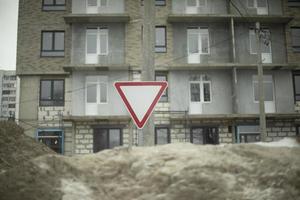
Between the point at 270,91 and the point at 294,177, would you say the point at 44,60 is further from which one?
the point at 294,177

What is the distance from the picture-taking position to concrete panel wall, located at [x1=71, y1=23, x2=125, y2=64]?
24.2 meters

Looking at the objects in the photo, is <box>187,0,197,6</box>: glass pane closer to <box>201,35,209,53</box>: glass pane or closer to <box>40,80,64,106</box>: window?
<box>201,35,209,53</box>: glass pane

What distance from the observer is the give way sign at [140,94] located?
4230mm

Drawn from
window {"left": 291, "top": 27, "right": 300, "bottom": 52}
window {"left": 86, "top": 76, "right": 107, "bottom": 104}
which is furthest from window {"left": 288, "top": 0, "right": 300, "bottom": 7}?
window {"left": 86, "top": 76, "right": 107, "bottom": 104}

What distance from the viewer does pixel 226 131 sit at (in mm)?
23719

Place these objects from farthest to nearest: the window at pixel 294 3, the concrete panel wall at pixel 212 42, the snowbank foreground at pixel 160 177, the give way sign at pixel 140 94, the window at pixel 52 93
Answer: the window at pixel 294 3 < the concrete panel wall at pixel 212 42 < the window at pixel 52 93 < the give way sign at pixel 140 94 < the snowbank foreground at pixel 160 177

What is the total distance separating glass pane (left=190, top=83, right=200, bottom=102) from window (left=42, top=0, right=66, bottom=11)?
10.0 meters

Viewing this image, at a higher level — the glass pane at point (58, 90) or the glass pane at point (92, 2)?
the glass pane at point (92, 2)

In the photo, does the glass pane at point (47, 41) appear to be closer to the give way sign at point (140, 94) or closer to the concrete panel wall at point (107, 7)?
the concrete panel wall at point (107, 7)

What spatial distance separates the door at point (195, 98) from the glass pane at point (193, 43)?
214 cm

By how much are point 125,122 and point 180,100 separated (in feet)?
12.3

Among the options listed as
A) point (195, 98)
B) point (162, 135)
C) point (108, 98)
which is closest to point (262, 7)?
point (195, 98)

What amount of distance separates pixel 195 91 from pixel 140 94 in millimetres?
20451

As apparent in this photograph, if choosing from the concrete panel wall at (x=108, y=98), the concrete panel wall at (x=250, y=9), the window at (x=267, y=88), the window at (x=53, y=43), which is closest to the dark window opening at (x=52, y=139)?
the concrete panel wall at (x=108, y=98)
